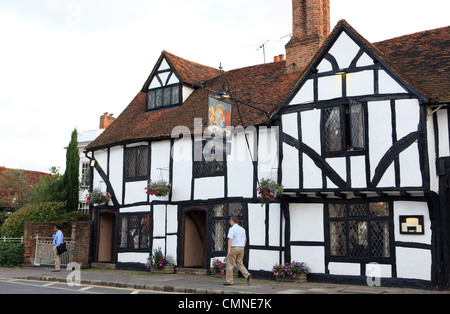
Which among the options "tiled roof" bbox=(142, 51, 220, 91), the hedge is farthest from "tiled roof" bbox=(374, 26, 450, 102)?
the hedge

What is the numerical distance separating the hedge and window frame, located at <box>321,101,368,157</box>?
1311cm

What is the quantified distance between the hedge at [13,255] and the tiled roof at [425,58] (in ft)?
51.8

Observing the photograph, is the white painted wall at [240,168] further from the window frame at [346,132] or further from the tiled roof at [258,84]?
the window frame at [346,132]

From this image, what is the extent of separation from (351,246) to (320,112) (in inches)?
155

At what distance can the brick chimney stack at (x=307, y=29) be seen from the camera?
59.3ft

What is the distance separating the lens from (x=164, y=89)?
21.0 meters

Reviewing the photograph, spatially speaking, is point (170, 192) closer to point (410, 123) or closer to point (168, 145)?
point (168, 145)

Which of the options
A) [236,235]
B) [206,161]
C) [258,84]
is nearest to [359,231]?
[236,235]

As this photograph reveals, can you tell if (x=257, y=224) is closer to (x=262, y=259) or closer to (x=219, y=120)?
(x=262, y=259)

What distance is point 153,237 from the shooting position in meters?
18.8

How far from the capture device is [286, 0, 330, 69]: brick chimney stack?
59.3 feet

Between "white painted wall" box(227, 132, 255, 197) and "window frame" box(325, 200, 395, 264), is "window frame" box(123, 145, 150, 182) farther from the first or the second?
"window frame" box(325, 200, 395, 264)

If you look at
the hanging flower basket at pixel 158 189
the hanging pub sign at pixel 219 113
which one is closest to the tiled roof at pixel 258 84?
the hanging pub sign at pixel 219 113
